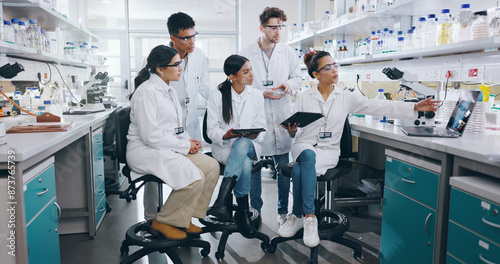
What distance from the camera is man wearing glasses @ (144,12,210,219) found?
258cm

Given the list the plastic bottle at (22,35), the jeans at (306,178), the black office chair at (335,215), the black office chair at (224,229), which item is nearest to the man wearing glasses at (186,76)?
the black office chair at (224,229)

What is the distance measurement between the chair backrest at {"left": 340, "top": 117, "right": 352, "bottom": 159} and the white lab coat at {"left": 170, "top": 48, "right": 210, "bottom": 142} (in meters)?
1.07

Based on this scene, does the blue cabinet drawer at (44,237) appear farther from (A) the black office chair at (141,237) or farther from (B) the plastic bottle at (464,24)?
(B) the plastic bottle at (464,24)

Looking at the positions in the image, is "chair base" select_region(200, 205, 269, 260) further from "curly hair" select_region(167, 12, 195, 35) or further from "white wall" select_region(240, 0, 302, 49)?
"white wall" select_region(240, 0, 302, 49)

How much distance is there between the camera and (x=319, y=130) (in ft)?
8.02

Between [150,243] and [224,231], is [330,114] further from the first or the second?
[150,243]

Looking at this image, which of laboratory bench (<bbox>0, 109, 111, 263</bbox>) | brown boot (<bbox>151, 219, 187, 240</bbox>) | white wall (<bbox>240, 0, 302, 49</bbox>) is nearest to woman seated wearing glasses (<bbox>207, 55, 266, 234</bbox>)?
brown boot (<bbox>151, 219, 187, 240</bbox>)

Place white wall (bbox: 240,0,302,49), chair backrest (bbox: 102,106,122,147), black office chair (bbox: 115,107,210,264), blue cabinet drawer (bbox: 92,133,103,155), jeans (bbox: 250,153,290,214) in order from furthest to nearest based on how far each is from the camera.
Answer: white wall (bbox: 240,0,302,49), chair backrest (bbox: 102,106,122,147), jeans (bbox: 250,153,290,214), blue cabinet drawer (bbox: 92,133,103,155), black office chair (bbox: 115,107,210,264)

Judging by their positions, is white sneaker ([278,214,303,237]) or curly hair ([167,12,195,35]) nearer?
white sneaker ([278,214,303,237])

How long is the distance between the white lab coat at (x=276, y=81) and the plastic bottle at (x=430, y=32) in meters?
0.89

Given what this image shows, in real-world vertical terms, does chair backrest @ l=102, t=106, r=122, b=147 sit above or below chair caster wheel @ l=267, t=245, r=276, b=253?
above

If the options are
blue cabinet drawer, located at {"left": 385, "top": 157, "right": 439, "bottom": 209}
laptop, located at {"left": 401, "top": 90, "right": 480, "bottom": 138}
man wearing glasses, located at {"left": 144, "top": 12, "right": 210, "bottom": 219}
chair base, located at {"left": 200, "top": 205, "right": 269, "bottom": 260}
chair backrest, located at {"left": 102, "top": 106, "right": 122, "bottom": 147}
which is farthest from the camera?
chair backrest, located at {"left": 102, "top": 106, "right": 122, "bottom": 147}

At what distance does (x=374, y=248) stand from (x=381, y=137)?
2.66ft

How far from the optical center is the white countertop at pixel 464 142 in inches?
57.2
